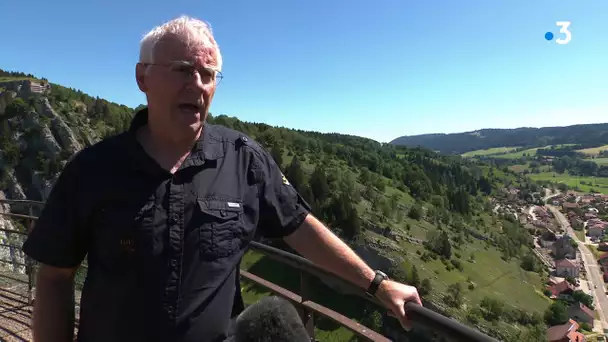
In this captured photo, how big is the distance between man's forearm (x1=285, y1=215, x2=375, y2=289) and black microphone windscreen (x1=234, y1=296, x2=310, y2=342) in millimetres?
705

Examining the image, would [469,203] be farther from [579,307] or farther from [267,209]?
[267,209]

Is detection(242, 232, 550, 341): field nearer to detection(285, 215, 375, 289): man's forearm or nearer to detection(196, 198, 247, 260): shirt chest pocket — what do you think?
detection(285, 215, 375, 289): man's forearm

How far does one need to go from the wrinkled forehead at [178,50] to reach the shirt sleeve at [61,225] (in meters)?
0.56

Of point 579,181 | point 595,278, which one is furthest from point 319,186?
point 579,181

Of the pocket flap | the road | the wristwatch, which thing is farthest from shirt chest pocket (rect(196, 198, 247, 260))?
the road

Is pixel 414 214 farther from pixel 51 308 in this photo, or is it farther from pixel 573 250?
pixel 51 308

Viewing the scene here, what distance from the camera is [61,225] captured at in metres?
1.50

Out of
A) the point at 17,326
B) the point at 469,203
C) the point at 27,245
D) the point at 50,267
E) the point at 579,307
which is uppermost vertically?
the point at 27,245

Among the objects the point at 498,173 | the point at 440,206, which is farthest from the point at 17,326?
the point at 498,173

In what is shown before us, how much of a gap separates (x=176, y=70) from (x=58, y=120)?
75471mm

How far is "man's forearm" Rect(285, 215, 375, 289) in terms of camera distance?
196cm

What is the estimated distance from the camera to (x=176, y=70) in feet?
5.25

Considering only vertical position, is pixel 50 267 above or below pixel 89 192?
below

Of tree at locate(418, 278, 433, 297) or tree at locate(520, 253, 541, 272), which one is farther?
tree at locate(520, 253, 541, 272)
